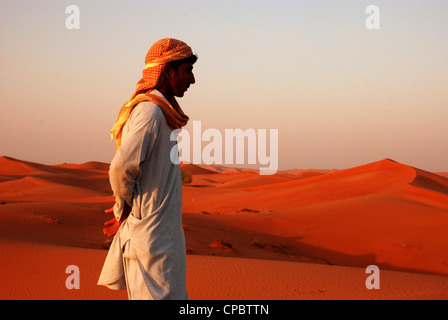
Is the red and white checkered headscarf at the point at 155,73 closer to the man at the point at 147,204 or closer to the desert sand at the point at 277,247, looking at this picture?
Answer: the man at the point at 147,204

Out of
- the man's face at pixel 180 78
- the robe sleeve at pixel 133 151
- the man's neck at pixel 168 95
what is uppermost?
the man's face at pixel 180 78

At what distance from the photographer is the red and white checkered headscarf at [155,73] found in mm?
3482

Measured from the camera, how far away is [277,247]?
13867 mm

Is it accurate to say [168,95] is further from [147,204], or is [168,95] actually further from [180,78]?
[147,204]

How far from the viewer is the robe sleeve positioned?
10.6ft

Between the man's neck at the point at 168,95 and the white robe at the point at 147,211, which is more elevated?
the man's neck at the point at 168,95

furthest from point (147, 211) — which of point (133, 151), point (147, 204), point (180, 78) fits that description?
point (180, 78)

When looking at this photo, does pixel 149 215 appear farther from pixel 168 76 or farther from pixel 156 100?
pixel 168 76

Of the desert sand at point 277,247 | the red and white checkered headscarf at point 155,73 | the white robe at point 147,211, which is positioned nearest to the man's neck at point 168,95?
the red and white checkered headscarf at point 155,73

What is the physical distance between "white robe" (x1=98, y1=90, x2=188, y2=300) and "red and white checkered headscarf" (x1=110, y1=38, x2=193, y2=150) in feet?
0.30

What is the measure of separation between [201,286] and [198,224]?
8.19m

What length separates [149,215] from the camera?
3.30m

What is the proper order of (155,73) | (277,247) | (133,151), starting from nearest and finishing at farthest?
(133,151) < (155,73) < (277,247)

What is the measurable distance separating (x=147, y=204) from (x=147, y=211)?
0.15ft
